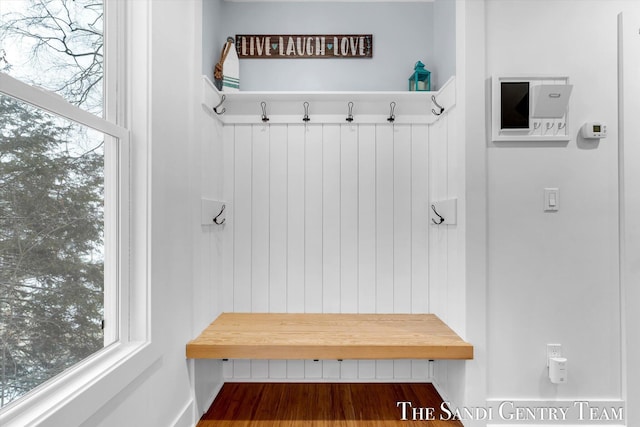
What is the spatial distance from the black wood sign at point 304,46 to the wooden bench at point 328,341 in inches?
65.9

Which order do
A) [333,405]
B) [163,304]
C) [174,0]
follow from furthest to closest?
[333,405], [174,0], [163,304]

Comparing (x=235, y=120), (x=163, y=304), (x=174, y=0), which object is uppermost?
(x=174, y=0)

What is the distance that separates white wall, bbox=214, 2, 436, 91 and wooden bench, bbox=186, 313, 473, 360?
148 cm

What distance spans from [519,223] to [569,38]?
0.94 meters

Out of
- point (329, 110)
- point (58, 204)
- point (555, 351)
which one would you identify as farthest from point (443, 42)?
point (58, 204)

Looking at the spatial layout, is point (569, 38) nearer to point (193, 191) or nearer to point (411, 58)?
point (411, 58)

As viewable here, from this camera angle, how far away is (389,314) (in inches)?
91.0

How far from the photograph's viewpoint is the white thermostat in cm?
181

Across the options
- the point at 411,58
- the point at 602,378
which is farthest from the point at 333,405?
the point at 411,58

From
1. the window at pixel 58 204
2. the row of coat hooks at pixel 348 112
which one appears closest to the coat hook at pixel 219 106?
the row of coat hooks at pixel 348 112

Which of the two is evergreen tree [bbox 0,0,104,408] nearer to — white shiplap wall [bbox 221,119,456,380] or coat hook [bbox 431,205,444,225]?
white shiplap wall [bbox 221,119,456,380]

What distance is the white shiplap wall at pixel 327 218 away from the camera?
2.32m

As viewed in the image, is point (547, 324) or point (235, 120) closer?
point (547, 324)

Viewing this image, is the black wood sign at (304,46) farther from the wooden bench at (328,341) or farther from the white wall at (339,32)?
the wooden bench at (328,341)
